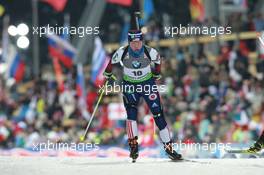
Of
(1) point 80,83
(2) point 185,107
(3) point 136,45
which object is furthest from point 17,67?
(3) point 136,45

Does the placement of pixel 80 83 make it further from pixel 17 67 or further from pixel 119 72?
pixel 17 67

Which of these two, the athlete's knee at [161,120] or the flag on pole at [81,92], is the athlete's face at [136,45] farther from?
the flag on pole at [81,92]

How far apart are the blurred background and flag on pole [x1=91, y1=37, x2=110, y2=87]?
3 cm

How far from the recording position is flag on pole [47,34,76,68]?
2395cm

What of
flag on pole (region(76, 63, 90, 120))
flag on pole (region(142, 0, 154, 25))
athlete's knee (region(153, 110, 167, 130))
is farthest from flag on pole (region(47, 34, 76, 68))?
athlete's knee (region(153, 110, 167, 130))

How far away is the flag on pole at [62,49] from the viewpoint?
78.6 ft

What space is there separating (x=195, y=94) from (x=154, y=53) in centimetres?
658

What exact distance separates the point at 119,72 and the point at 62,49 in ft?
11.3

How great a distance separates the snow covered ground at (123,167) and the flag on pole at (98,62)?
21.2 feet

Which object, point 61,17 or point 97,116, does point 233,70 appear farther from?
point 61,17

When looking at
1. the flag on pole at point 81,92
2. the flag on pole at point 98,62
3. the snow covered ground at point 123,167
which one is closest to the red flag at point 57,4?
the flag on pole at point 81,92

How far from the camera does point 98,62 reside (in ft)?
72.5

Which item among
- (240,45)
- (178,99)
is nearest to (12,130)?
(178,99)

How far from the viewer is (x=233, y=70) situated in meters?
21.0
